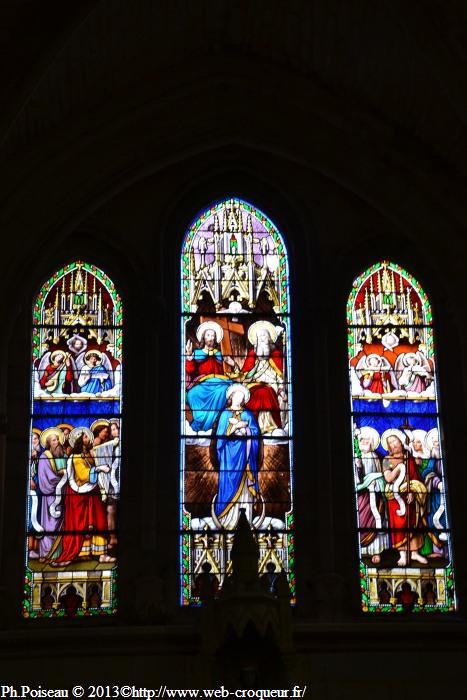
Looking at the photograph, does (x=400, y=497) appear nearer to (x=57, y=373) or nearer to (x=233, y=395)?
(x=233, y=395)

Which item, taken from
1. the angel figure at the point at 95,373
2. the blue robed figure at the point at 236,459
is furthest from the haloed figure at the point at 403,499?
the angel figure at the point at 95,373

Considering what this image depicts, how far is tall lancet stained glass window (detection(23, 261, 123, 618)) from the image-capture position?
12.2m

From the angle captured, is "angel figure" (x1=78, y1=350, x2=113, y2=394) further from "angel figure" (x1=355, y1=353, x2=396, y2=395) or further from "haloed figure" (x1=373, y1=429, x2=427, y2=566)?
"haloed figure" (x1=373, y1=429, x2=427, y2=566)

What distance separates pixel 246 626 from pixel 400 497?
7.98 ft

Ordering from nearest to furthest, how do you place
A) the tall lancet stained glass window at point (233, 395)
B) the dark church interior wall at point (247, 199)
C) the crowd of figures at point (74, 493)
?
the dark church interior wall at point (247, 199)
the crowd of figures at point (74, 493)
the tall lancet stained glass window at point (233, 395)

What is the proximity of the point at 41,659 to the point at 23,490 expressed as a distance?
169 centimetres

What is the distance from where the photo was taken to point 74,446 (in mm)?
12812

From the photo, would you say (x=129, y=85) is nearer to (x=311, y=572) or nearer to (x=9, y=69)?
(x=9, y=69)

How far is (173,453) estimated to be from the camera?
1277 cm

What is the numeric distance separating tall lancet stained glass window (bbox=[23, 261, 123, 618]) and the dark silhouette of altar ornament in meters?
1.29

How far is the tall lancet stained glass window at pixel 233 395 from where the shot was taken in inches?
493

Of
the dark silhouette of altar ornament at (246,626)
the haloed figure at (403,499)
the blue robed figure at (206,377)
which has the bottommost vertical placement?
the dark silhouette of altar ornament at (246,626)

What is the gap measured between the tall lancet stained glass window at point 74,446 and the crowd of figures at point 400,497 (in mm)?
2413

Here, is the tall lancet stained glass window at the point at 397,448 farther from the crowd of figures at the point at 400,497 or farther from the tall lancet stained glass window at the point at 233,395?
the tall lancet stained glass window at the point at 233,395
